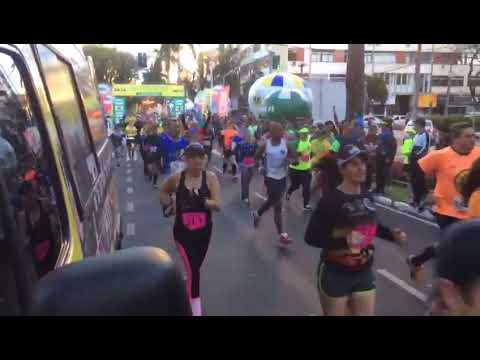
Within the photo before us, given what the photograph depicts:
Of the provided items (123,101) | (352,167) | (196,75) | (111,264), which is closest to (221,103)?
(123,101)

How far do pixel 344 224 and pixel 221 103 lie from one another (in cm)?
2703

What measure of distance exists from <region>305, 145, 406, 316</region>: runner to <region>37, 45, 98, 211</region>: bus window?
1608 millimetres

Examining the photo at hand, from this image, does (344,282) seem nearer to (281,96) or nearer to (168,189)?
(168,189)

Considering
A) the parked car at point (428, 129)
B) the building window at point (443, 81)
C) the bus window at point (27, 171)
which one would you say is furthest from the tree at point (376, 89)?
the bus window at point (27, 171)

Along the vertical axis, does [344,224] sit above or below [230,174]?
above

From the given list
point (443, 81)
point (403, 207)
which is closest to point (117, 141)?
point (403, 207)

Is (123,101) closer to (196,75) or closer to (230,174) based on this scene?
(230,174)

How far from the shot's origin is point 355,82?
51.3 feet

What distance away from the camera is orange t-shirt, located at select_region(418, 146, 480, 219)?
5.65 m

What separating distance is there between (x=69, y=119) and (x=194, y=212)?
1.81 m

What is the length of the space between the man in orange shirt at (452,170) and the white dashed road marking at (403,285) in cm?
30

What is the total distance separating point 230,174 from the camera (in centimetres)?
1684

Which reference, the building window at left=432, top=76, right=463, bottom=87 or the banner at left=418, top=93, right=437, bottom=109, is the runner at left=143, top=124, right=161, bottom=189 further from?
the building window at left=432, top=76, right=463, bottom=87

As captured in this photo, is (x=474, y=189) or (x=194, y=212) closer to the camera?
(x=474, y=189)
